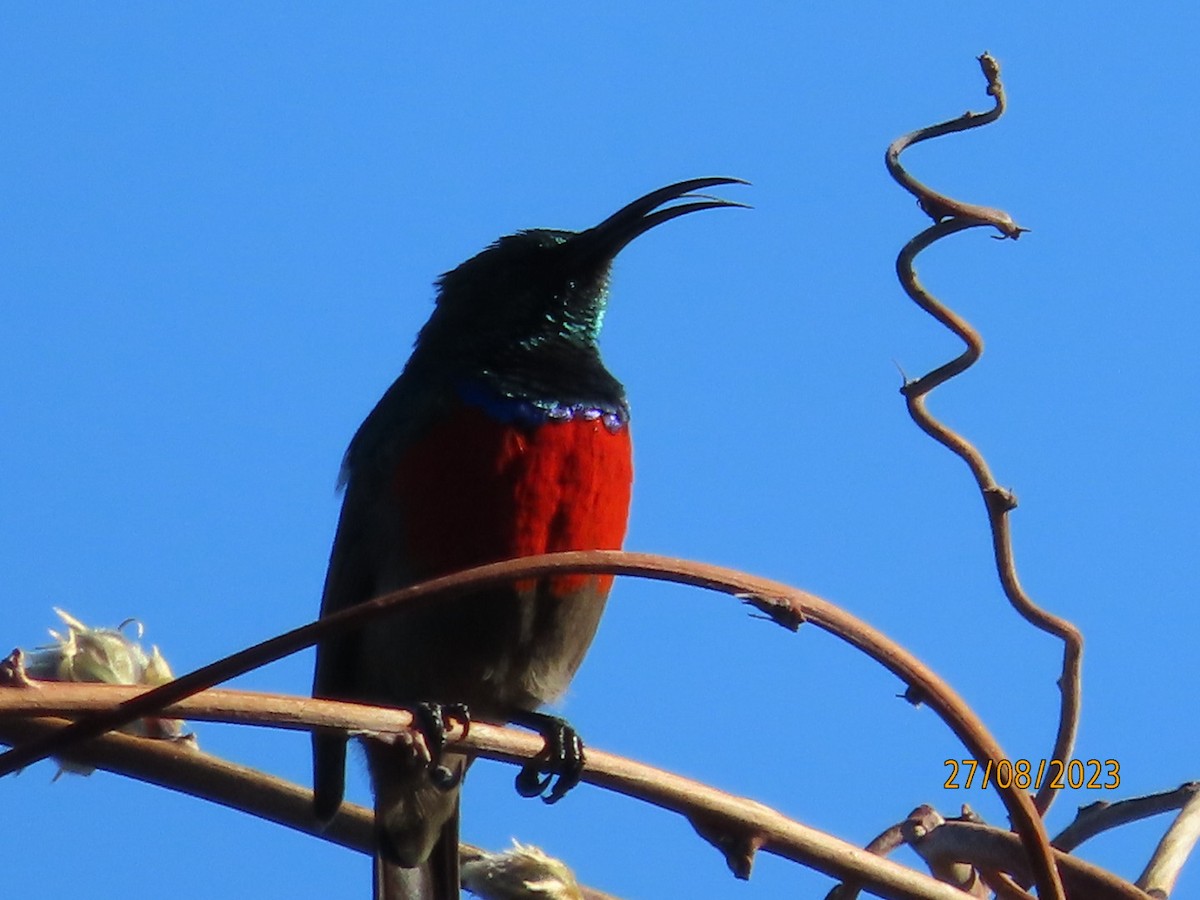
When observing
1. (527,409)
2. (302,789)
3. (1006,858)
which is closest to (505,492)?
(527,409)

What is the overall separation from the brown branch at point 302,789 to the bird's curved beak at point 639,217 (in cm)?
178

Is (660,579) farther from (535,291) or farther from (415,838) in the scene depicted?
(535,291)

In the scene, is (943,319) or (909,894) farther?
(943,319)

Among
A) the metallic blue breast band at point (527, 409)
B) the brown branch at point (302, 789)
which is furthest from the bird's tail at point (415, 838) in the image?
the brown branch at point (302, 789)

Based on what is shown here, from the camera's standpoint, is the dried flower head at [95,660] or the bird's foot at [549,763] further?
the bird's foot at [549,763]

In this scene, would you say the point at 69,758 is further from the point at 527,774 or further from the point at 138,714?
the point at 527,774

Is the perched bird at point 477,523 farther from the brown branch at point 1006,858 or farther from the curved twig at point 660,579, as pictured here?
the curved twig at point 660,579

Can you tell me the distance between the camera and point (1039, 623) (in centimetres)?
244

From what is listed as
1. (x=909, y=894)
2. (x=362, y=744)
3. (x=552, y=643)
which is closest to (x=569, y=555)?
(x=909, y=894)

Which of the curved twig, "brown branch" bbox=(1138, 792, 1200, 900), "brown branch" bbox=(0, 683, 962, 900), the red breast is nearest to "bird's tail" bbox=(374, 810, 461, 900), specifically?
the red breast

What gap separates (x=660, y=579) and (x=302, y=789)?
2.36ft

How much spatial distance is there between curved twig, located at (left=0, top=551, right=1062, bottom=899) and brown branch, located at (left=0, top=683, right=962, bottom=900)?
0.07 meters

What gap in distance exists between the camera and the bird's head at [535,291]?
385 centimetres

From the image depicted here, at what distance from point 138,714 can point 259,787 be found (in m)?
0.61
